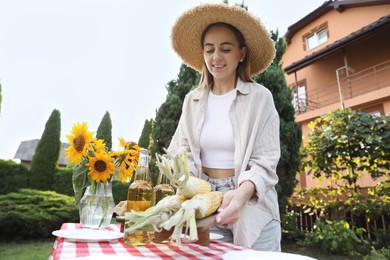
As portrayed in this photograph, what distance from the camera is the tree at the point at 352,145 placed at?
5.20 meters

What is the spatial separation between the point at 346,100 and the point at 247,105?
39.7 feet

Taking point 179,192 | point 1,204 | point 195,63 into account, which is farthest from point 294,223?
point 1,204

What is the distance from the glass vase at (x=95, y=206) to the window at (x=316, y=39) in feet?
52.6

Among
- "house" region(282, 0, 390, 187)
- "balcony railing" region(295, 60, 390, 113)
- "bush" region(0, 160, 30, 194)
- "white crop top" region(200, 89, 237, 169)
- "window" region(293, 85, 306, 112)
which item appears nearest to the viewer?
"white crop top" region(200, 89, 237, 169)

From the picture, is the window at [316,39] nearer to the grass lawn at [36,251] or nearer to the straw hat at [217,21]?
the grass lawn at [36,251]

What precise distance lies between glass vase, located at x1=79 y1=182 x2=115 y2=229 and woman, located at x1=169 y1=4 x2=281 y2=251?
49 cm

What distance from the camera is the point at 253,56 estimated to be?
204cm

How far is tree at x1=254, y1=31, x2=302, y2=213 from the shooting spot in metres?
5.44

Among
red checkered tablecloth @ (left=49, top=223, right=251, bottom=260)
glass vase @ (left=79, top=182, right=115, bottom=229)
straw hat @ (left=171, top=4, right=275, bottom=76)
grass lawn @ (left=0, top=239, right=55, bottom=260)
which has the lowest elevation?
grass lawn @ (left=0, top=239, right=55, bottom=260)

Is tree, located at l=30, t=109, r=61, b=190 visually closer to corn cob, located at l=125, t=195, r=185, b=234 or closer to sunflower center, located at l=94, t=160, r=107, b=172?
sunflower center, located at l=94, t=160, r=107, b=172

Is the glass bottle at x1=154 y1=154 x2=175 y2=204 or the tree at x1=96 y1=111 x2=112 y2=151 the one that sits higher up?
the tree at x1=96 y1=111 x2=112 y2=151

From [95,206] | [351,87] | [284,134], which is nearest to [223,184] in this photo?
[95,206]

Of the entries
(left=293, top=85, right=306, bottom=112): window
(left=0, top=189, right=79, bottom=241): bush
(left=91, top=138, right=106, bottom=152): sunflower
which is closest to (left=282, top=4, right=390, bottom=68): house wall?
(left=293, top=85, right=306, bottom=112): window

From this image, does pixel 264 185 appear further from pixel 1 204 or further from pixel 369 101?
pixel 369 101
